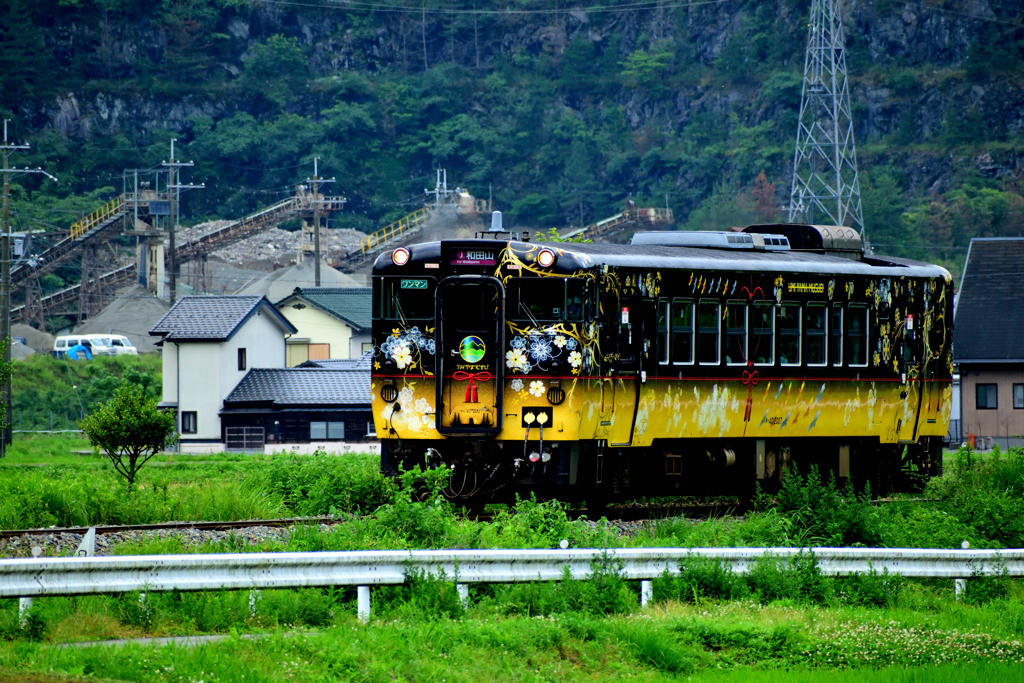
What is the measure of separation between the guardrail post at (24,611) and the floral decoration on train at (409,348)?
746cm

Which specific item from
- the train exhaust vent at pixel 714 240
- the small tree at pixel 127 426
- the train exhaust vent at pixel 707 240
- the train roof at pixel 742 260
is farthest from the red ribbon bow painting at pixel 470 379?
the small tree at pixel 127 426

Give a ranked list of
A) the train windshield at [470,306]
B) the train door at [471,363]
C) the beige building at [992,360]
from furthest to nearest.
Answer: the beige building at [992,360], the train windshield at [470,306], the train door at [471,363]

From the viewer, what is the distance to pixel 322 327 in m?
61.4

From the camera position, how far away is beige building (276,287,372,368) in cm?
6075

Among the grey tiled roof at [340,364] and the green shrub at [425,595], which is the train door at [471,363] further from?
the grey tiled roof at [340,364]

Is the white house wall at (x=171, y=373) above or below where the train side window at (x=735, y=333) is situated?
below

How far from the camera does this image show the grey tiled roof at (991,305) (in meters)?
42.6

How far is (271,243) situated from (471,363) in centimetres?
8390

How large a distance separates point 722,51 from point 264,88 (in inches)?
1401

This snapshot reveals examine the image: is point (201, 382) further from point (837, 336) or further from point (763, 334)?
point (763, 334)

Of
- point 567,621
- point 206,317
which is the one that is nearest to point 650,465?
point 567,621

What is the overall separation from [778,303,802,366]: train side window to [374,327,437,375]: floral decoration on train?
17.0ft

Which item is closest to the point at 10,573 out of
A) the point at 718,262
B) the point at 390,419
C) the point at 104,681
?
the point at 104,681

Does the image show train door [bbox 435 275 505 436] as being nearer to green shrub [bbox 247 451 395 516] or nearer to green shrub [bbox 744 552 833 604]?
green shrub [bbox 247 451 395 516]
